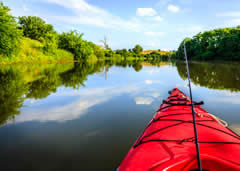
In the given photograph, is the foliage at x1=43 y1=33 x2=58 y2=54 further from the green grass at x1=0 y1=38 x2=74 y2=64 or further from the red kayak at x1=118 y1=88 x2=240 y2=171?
the red kayak at x1=118 y1=88 x2=240 y2=171

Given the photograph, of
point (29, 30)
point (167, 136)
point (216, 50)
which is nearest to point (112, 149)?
point (167, 136)

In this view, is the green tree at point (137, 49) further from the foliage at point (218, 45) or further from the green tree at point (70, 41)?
the green tree at point (70, 41)

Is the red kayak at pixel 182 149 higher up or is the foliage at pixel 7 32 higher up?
the foliage at pixel 7 32

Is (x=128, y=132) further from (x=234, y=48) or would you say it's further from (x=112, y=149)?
(x=234, y=48)

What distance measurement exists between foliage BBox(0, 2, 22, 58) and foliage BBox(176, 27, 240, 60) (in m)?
24.9

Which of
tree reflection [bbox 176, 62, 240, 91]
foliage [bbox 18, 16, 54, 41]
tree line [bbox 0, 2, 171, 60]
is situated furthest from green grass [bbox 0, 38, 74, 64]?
tree reflection [bbox 176, 62, 240, 91]

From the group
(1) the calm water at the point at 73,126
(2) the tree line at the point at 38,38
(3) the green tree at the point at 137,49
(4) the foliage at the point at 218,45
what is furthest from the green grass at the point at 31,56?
(3) the green tree at the point at 137,49

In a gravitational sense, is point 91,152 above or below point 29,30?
below

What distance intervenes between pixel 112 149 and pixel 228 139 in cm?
156

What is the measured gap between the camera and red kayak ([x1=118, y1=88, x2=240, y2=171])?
3.79 ft

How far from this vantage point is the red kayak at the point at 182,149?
1154 millimetres

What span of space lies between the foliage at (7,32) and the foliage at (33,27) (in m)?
18.5

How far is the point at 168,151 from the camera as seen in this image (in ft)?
4.37

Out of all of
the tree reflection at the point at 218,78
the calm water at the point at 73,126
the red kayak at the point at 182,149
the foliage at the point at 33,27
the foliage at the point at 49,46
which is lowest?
the calm water at the point at 73,126
